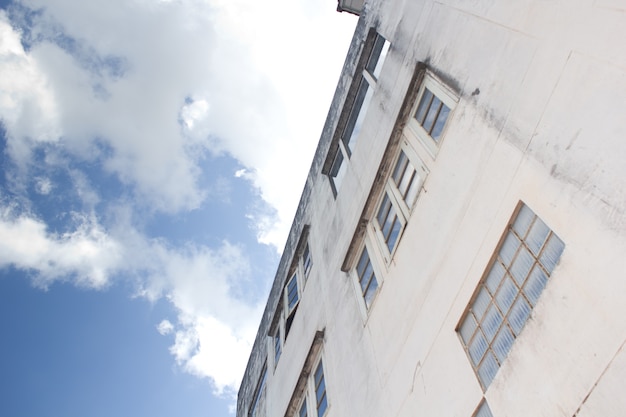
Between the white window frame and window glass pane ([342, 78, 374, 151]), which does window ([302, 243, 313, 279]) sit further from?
the white window frame

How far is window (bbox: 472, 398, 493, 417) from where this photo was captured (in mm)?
5042

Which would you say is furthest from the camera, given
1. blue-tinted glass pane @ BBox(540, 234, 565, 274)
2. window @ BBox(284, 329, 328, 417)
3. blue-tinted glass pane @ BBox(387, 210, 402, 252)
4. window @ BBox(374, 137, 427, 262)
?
window @ BBox(284, 329, 328, 417)

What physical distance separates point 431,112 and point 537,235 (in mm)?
4204

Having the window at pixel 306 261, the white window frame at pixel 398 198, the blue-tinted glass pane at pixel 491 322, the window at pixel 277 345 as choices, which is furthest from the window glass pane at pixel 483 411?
the window at pixel 277 345

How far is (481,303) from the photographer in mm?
5691

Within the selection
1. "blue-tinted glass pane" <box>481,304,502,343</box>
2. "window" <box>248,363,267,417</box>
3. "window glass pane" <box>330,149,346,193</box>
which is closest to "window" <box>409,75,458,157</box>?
"blue-tinted glass pane" <box>481,304,502,343</box>

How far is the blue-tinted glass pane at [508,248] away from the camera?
207 inches

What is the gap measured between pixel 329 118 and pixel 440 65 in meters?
8.01

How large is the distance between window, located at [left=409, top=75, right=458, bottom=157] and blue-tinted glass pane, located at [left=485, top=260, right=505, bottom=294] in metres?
2.78

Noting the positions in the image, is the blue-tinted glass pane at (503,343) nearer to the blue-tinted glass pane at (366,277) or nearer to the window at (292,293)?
the blue-tinted glass pane at (366,277)

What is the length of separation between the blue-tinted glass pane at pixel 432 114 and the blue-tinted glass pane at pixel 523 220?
3.51 meters

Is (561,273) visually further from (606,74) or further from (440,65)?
(440,65)

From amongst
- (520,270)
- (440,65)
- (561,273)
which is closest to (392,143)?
(440,65)

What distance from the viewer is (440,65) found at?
8312 millimetres
